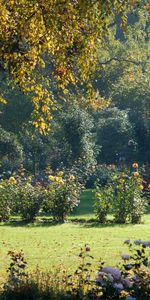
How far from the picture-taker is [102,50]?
1847 inches

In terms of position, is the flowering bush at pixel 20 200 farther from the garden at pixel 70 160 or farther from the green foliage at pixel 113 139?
the green foliage at pixel 113 139

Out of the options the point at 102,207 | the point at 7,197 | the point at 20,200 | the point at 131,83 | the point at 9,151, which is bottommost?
the point at 102,207

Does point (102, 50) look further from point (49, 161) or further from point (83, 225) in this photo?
point (83, 225)

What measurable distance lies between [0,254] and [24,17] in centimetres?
503

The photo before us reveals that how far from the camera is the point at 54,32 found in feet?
25.5

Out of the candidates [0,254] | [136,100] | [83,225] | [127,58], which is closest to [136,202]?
[83,225]

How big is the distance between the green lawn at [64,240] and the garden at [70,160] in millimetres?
21

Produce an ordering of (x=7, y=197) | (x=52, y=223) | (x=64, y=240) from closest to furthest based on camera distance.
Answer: (x=64, y=240) → (x=52, y=223) → (x=7, y=197)

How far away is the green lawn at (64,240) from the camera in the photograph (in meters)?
10.6

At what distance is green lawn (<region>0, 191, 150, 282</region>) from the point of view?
10578 millimetres

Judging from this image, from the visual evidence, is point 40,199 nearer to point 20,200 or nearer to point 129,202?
point 20,200

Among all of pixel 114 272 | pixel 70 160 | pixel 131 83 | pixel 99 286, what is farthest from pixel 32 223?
pixel 131 83

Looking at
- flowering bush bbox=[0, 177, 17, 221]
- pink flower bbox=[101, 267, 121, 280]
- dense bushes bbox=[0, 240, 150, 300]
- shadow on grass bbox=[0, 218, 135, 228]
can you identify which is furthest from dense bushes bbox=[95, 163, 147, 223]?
pink flower bbox=[101, 267, 121, 280]

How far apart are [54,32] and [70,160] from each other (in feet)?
77.5
